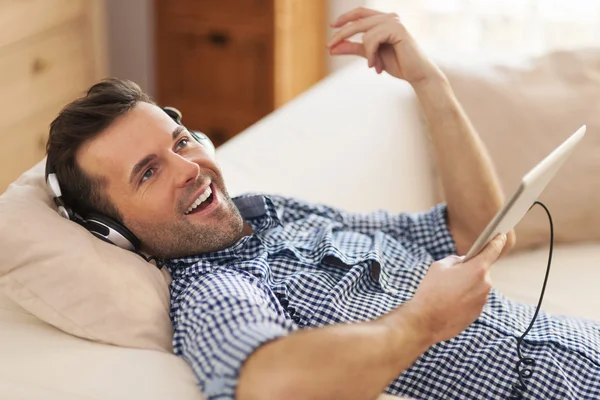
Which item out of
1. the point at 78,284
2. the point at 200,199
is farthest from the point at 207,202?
the point at 78,284

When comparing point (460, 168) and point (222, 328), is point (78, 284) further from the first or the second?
point (460, 168)

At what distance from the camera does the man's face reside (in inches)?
53.0

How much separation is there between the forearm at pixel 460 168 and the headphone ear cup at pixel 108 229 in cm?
66

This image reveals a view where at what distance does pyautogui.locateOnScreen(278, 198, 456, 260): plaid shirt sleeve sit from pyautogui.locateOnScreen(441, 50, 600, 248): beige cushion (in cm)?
33

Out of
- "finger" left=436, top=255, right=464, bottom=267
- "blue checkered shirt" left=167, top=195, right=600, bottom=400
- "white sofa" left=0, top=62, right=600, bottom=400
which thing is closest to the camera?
"blue checkered shirt" left=167, top=195, right=600, bottom=400

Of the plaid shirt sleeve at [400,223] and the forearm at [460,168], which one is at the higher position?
the forearm at [460,168]

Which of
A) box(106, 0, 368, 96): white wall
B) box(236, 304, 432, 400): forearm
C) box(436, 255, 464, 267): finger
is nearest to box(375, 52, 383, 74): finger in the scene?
box(436, 255, 464, 267): finger

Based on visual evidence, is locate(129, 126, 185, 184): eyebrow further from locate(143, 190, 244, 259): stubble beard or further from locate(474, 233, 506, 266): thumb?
locate(474, 233, 506, 266): thumb

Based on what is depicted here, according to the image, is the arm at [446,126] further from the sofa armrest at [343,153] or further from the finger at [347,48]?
the sofa armrest at [343,153]

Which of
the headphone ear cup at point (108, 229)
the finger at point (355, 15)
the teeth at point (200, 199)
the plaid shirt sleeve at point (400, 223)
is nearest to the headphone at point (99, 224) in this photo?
the headphone ear cup at point (108, 229)

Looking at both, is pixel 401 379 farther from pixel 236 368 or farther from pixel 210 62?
pixel 210 62

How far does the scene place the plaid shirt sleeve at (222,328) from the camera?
998 millimetres

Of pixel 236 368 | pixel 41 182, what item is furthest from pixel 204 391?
pixel 41 182

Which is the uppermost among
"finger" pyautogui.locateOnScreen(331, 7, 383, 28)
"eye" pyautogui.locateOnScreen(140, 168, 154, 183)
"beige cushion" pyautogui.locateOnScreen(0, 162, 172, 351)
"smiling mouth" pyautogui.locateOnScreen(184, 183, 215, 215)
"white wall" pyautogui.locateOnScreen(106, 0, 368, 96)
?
"finger" pyautogui.locateOnScreen(331, 7, 383, 28)
